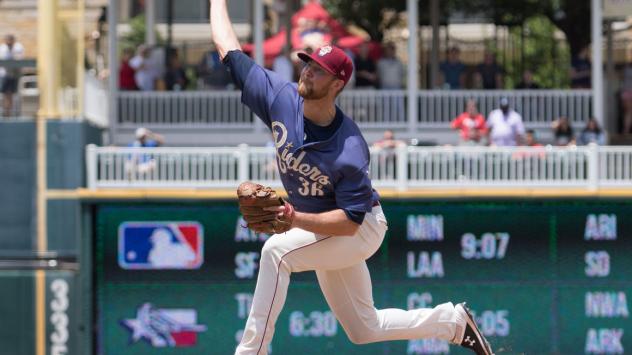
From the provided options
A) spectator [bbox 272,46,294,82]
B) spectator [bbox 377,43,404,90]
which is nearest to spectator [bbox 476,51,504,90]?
spectator [bbox 377,43,404,90]

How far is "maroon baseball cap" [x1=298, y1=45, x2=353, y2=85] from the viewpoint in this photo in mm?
7094

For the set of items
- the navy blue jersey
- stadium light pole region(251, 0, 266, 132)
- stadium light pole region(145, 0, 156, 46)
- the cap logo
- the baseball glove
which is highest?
stadium light pole region(145, 0, 156, 46)

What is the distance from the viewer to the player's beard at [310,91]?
7.07m

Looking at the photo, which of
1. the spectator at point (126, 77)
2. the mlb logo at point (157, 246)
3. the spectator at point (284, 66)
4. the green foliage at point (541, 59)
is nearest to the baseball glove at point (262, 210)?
the mlb logo at point (157, 246)

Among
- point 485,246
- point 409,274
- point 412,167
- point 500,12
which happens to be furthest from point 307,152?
point 500,12

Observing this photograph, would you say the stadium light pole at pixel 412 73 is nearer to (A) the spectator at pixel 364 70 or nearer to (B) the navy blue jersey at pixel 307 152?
(A) the spectator at pixel 364 70

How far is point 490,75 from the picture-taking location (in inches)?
756

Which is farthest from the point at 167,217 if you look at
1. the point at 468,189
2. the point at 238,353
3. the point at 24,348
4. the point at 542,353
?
the point at 238,353

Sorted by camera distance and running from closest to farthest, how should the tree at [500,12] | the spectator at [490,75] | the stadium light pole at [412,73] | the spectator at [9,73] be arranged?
the spectator at [9,73]
the stadium light pole at [412,73]
the spectator at [490,75]
the tree at [500,12]

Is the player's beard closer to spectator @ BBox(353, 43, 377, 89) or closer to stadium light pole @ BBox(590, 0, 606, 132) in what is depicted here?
spectator @ BBox(353, 43, 377, 89)

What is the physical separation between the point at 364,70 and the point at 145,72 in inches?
128

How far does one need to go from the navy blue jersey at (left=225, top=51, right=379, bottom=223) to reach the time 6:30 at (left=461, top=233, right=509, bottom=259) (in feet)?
29.2

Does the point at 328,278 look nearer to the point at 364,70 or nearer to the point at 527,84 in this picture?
the point at 364,70

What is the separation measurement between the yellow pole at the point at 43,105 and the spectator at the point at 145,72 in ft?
6.77
